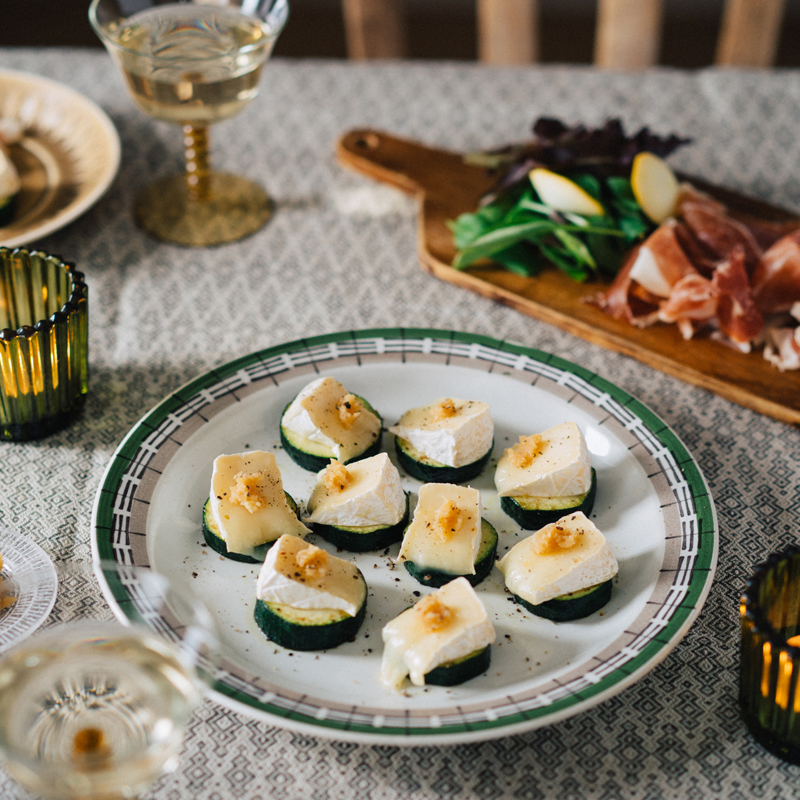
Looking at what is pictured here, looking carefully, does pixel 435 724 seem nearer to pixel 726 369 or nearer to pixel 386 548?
pixel 386 548

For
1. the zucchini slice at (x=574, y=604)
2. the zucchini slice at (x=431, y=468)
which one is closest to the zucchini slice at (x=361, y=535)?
the zucchini slice at (x=431, y=468)

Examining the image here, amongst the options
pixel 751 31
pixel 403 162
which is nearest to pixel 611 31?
pixel 751 31

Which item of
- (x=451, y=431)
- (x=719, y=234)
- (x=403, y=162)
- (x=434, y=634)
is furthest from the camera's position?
(x=403, y=162)

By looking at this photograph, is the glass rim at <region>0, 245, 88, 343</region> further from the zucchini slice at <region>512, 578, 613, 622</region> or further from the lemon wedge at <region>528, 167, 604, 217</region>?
the lemon wedge at <region>528, 167, 604, 217</region>

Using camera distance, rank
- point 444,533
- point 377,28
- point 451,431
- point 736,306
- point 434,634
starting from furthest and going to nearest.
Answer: point 377,28 → point 736,306 → point 451,431 → point 444,533 → point 434,634

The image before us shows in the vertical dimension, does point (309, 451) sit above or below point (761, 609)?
below

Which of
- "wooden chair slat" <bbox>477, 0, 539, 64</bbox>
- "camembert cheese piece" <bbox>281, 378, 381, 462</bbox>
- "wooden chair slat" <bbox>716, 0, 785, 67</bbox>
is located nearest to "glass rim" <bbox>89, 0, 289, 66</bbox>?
"camembert cheese piece" <bbox>281, 378, 381, 462</bbox>

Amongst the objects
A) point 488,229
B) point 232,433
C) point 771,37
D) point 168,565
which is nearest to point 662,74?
point 771,37

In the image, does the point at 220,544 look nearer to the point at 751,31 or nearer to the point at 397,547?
the point at 397,547
